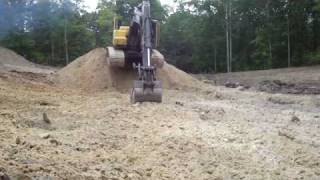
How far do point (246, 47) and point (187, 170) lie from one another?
4046cm

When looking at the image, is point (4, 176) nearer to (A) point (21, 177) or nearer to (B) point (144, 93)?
(A) point (21, 177)

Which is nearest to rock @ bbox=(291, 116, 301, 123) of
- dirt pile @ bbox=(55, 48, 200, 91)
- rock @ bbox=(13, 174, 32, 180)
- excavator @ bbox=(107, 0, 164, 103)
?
excavator @ bbox=(107, 0, 164, 103)

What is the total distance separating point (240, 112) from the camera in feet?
43.7

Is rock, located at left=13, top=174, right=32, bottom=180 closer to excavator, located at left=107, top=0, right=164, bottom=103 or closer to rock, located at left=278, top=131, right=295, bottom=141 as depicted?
rock, located at left=278, top=131, right=295, bottom=141

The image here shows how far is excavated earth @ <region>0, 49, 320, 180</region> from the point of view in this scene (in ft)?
22.7

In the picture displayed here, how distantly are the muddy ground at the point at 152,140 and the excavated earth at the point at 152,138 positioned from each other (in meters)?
0.01

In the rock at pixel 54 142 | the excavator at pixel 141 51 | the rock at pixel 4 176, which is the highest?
the excavator at pixel 141 51

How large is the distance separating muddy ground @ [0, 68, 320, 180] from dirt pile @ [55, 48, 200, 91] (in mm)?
4946

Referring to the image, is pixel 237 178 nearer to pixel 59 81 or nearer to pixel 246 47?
pixel 59 81

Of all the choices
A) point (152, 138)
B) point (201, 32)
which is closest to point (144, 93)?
point (152, 138)

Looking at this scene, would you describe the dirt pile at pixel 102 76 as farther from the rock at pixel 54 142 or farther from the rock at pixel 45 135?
the rock at pixel 54 142

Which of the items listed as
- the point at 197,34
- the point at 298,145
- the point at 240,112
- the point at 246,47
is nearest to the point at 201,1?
the point at 197,34

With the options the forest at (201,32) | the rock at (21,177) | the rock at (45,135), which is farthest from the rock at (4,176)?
the forest at (201,32)

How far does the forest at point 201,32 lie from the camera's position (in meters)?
41.0
